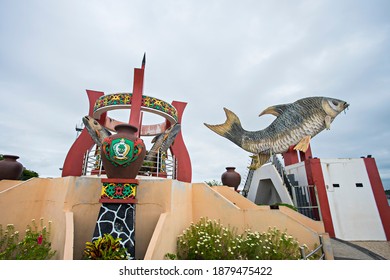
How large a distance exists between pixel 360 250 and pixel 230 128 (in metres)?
8.44

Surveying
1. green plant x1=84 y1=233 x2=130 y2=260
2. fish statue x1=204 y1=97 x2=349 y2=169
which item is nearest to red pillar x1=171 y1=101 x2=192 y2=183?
green plant x1=84 y1=233 x2=130 y2=260

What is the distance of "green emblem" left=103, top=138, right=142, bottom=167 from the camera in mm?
4074

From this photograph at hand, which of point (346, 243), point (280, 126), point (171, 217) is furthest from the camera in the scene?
point (280, 126)

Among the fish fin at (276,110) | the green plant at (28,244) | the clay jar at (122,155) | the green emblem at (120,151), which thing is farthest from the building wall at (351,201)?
the green plant at (28,244)

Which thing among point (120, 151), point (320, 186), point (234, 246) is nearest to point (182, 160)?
point (120, 151)

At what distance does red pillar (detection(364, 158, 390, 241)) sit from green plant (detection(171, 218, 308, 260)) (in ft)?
18.2

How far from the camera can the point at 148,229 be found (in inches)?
189

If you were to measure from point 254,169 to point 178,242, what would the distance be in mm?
8322

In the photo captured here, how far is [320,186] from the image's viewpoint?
812 cm

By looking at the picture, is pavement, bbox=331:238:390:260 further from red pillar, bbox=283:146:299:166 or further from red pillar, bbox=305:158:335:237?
red pillar, bbox=283:146:299:166

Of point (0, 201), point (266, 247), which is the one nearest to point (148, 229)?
point (266, 247)

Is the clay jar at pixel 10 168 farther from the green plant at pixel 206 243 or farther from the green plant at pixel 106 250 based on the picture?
the green plant at pixel 206 243

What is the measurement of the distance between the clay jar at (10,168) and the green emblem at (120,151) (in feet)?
19.4

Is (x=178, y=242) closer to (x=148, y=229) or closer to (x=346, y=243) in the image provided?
(x=148, y=229)
